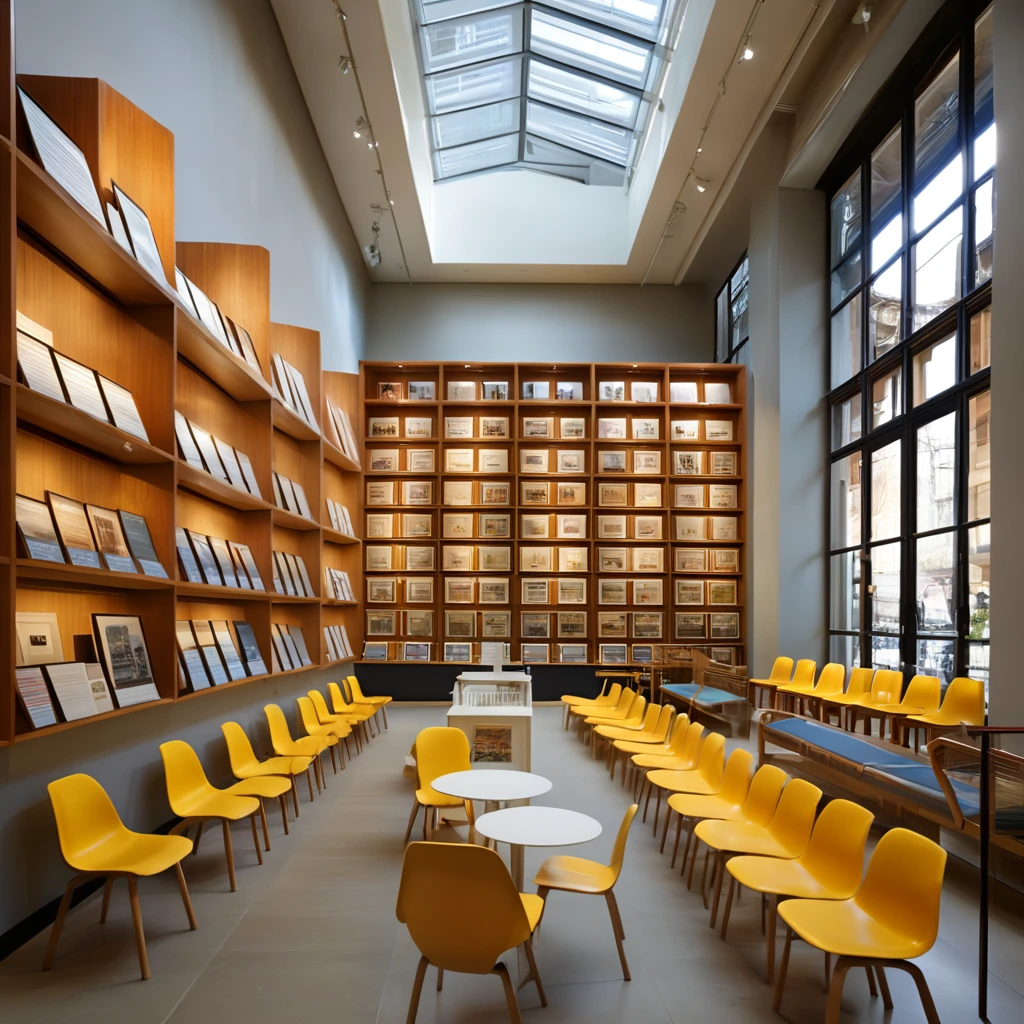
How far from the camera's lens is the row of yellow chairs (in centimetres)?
333

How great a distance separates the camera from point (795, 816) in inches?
151

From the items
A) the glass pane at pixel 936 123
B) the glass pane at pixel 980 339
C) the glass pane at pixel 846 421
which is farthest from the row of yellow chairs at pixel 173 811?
the glass pane at pixel 936 123

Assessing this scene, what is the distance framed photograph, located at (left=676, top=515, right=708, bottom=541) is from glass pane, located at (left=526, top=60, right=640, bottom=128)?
5.79 metres

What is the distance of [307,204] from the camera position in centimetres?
926

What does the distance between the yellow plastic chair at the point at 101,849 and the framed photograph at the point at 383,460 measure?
344 inches

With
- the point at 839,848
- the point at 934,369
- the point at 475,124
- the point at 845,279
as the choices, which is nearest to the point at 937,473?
the point at 934,369

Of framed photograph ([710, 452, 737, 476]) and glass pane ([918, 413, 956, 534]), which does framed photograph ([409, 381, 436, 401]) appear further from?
glass pane ([918, 413, 956, 534])

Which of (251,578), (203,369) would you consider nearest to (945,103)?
(203,369)

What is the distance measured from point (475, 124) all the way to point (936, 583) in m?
8.77

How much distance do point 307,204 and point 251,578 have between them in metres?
5.10

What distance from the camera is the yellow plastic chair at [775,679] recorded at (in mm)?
9391

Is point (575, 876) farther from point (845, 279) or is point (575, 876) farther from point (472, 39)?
point (472, 39)

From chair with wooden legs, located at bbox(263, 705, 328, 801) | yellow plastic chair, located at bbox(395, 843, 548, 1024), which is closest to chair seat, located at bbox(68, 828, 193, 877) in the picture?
yellow plastic chair, located at bbox(395, 843, 548, 1024)

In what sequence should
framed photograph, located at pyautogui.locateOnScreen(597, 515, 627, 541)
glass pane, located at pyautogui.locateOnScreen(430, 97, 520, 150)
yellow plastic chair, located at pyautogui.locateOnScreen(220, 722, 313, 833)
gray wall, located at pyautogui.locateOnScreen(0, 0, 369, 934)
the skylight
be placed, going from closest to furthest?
gray wall, located at pyautogui.locateOnScreen(0, 0, 369, 934)
yellow plastic chair, located at pyautogui.locateOnScreen(220, 722, 313, 833)
the skylight
glass pane, located at pyautogui.locateOnScreen(430, 97, 520, 150)
framed photograph, located at pyautogui.locateOnScreen(597, 515, 627, 541)
